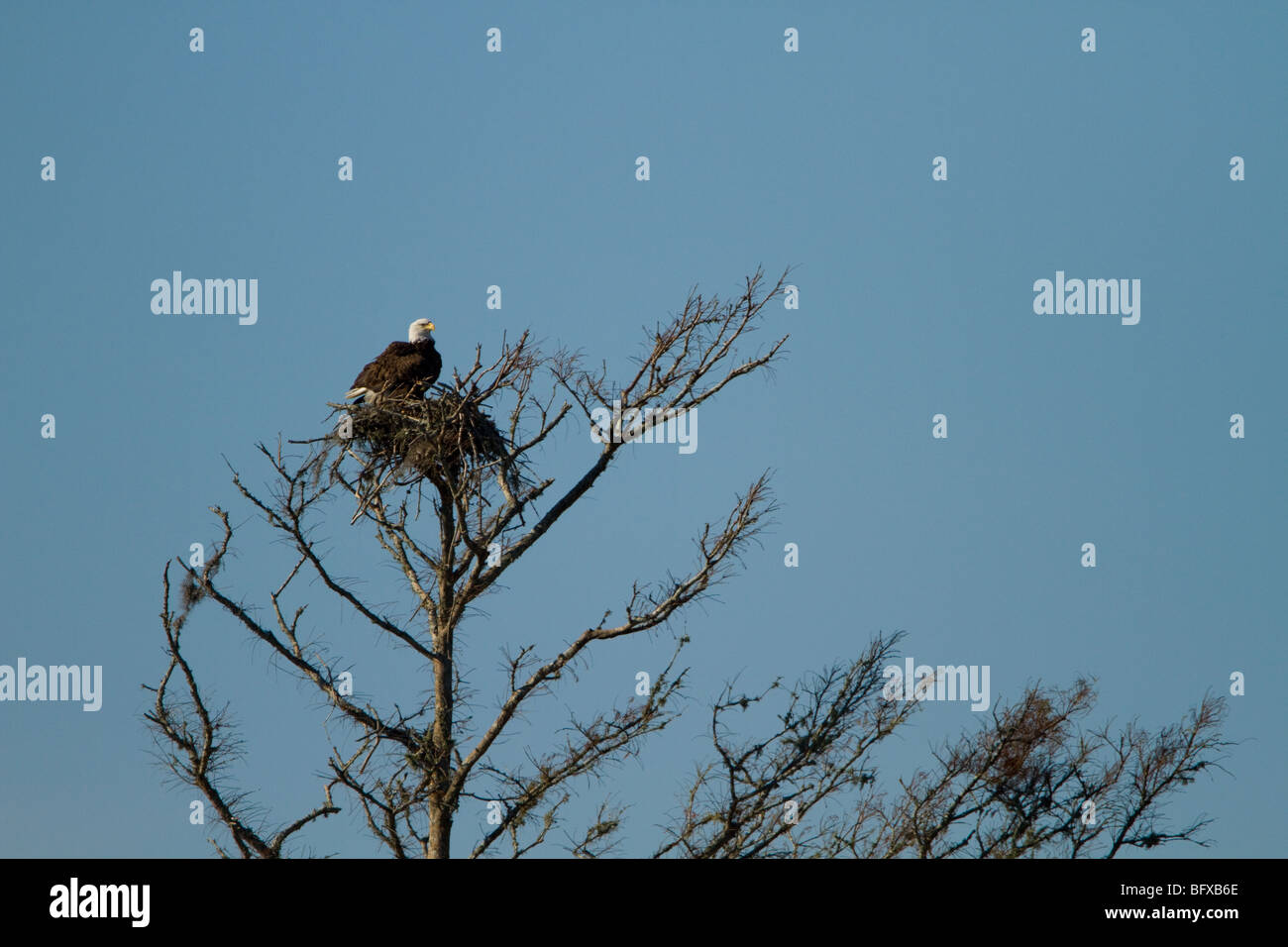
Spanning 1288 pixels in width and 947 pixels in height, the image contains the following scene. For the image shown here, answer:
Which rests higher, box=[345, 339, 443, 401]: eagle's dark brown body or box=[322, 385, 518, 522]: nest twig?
box=[345, 339, 443, 401]: eagle's dark brown body

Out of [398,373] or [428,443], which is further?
[398,373]

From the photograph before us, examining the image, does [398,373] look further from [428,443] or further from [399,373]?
[428,443]

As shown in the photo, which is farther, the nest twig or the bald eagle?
the bald eagle

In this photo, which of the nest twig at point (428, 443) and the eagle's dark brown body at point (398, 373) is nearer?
the nest twig at point (428, 443)

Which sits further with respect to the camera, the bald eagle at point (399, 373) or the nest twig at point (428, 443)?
the bald eagle at point (399, 373)

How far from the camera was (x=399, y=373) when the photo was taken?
13.9 meters

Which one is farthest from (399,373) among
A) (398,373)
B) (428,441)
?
(428,441)

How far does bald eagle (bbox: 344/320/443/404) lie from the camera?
13.6m

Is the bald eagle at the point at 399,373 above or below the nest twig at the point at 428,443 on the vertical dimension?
above

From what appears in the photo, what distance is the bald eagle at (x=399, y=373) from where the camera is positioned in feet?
44.5
